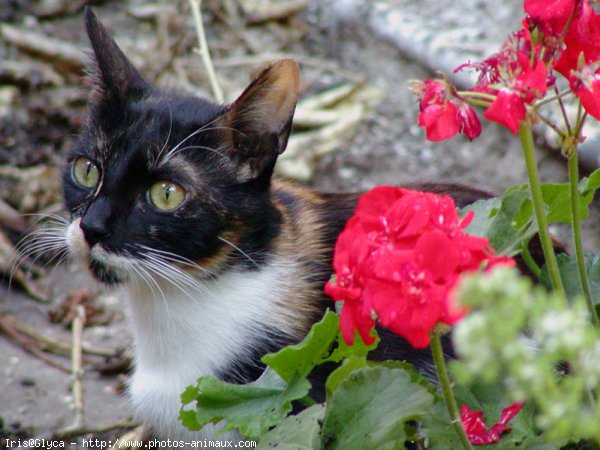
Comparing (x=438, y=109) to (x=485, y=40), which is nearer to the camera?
(x=438, y=109)

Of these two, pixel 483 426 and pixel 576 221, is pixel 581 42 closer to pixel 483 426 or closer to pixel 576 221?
pixel 576 221

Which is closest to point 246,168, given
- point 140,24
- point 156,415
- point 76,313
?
point 156,415

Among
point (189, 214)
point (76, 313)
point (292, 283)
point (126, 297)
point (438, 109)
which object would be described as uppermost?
point (438, 109)

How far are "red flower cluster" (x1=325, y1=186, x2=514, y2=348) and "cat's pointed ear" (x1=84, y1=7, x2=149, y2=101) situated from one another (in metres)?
0.95

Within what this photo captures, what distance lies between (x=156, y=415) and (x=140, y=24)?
264 cm

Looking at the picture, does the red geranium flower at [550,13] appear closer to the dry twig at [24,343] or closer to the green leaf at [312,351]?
the green leaf at [312,351]

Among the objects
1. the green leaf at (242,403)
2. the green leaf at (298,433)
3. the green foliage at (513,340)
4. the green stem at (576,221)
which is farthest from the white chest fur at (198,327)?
the green foliage at (513,340)

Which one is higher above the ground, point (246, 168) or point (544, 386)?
point (544, 386)

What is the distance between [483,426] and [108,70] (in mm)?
1069

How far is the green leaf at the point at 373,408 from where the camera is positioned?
1.13 meters

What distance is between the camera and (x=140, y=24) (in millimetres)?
4082

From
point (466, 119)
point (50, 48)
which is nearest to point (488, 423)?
point (466, 119)

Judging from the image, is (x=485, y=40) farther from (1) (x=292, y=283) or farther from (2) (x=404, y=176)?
(1) (x=292, y=283)

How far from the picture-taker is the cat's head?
65.9 inches
